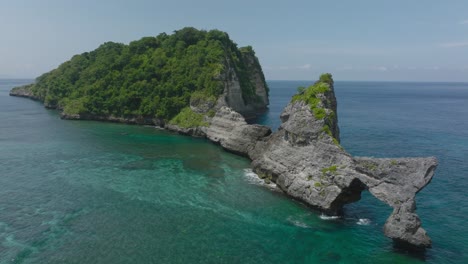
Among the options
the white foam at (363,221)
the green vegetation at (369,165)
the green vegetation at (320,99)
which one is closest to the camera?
the green vegetation at (369,165)

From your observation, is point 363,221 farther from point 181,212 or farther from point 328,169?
point 181,212

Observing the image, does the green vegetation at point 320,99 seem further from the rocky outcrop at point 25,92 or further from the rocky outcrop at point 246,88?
the rocky outcrop at point 25,92

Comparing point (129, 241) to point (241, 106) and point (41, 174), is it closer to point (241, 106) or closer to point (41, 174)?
point (41, 174)

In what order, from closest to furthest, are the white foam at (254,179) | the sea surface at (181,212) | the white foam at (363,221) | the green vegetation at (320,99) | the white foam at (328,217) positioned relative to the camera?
the sea surface at (181,212), the white foam at (363,221), the white foam at (328,217), the green vegetation at (320,99), the white foam at (254,179)

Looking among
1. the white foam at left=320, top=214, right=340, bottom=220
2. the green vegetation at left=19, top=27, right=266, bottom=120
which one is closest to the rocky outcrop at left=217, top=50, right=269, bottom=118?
the green vegetation at left=19, top=27, right=266, bottom=120

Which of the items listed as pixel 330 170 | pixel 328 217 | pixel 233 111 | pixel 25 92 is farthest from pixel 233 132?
pixel 25 92

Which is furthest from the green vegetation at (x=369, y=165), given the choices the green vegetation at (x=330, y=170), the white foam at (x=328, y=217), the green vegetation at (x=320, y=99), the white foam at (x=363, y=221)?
the white foam at (x=328, y=217)

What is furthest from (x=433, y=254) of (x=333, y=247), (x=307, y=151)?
(x=307, y=151)
